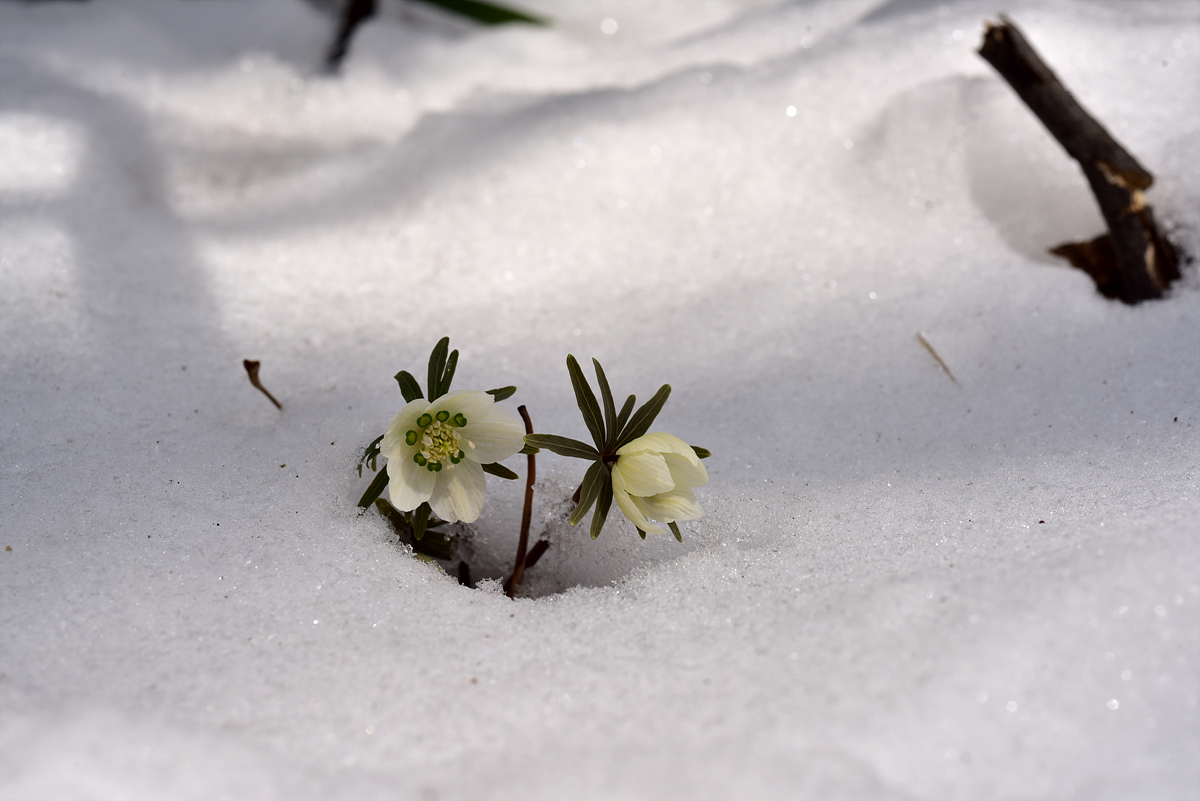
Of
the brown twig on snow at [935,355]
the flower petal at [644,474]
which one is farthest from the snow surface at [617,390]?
the flower petal at [644,474]

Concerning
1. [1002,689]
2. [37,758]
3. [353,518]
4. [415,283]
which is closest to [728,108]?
[415,283]

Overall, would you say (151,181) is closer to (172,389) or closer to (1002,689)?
(172,389)

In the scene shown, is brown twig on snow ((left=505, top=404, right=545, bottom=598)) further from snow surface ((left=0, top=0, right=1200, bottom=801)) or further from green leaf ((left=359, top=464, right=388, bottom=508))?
green leaf ((left=359, top=464, right=388, bottom=508))

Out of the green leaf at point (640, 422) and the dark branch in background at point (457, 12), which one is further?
the dark branch in background at point (457, 12)

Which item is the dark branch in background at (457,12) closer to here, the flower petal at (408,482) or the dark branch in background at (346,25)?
the dark branch in background at (346,25)

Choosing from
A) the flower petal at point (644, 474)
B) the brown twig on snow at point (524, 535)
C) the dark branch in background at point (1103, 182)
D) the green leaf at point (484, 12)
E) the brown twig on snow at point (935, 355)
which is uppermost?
the dark branch in background at point (1103, 182)
